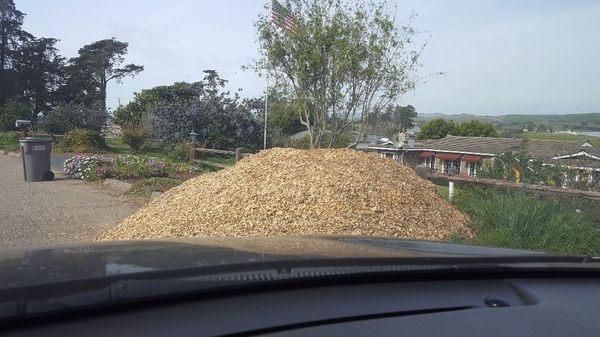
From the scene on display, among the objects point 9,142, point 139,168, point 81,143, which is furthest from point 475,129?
point 139,168

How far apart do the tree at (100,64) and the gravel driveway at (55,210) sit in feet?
163

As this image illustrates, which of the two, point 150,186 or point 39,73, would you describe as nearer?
point 150,186

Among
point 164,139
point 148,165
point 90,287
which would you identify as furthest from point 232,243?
point 164,139

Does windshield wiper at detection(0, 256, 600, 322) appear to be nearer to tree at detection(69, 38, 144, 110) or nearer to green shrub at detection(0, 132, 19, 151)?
green shrub at detection(0, 132, 19, 151)

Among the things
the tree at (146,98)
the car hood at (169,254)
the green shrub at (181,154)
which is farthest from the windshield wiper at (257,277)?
the tree at (146,98)

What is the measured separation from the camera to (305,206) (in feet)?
26.2

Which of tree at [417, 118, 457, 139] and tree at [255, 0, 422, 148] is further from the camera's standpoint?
tree at [417, 118, 457, 139]

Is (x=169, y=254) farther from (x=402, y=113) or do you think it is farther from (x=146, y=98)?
(x=146, y=98)

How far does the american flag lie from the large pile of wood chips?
22.2 ft

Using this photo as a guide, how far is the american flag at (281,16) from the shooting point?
15.7m

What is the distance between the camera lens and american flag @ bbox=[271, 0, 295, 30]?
51.4 feet

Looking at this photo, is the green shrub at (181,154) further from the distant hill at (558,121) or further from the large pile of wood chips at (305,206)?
the distant hill at (558,121)

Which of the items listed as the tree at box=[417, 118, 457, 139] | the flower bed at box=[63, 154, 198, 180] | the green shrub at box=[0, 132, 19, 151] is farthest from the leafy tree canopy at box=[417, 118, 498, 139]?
the flower bed at box=[63, 154, 198, 180]

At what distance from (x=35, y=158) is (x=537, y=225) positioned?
13.3 meters
